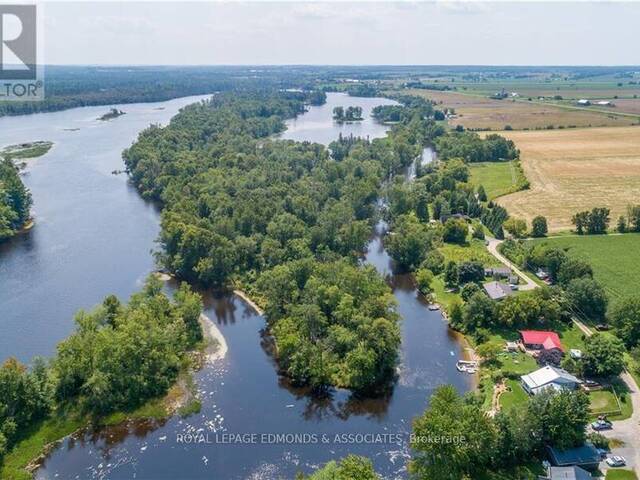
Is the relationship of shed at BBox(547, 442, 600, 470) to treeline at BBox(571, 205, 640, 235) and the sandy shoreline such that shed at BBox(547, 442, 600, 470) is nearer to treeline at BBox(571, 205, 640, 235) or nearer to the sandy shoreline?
the sandy shoreline

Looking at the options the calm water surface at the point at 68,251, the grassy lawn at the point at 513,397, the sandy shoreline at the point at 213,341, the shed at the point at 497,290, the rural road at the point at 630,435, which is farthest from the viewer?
the shed at the point at 497,290

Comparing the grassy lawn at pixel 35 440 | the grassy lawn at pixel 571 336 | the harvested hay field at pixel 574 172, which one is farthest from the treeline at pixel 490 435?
the harvested hay field at pixel 574 172

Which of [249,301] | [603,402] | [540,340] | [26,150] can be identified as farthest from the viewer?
[26,150]

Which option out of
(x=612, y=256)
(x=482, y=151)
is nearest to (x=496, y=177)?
(x=482, y=151)

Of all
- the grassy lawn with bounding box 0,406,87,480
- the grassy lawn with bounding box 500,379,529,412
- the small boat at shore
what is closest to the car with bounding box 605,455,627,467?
the grassy lawn with bounding box 500,379,529,412

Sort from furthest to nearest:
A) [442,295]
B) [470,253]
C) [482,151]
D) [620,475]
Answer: [482,151]
[470,253]
[442,295]
[620,475]

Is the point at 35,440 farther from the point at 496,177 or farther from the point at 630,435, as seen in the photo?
the point at 496,177

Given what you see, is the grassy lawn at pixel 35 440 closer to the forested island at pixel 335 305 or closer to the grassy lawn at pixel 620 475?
the forested island at pixel 335 305

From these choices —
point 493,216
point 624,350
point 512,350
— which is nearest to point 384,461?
point 512,350
